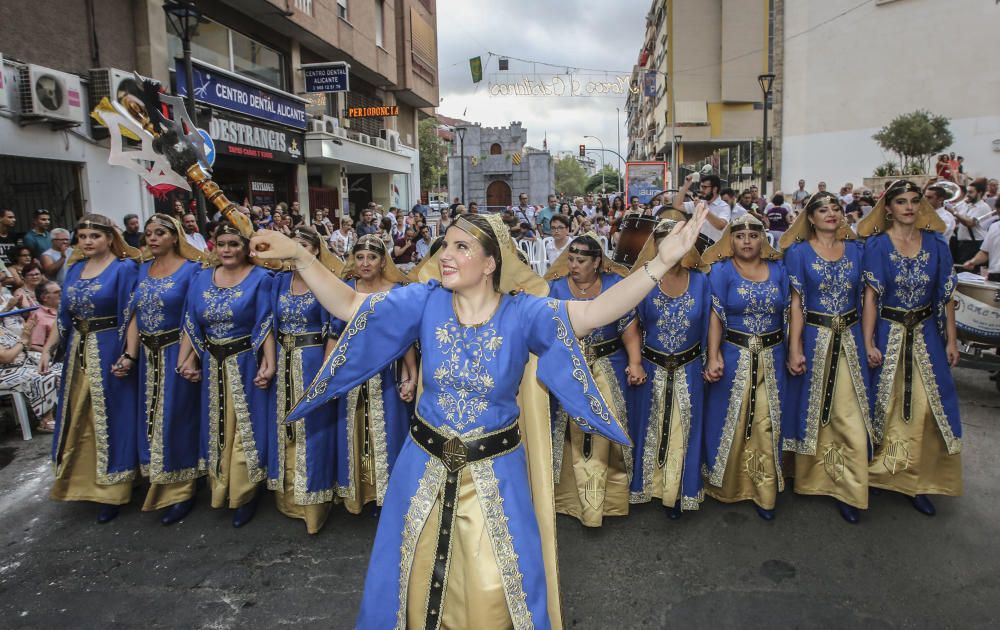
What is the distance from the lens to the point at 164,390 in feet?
15.2

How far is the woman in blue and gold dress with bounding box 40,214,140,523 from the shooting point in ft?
15.2

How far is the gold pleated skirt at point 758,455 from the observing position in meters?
4.45

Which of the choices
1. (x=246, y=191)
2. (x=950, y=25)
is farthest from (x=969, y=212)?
(x=950, y=25)

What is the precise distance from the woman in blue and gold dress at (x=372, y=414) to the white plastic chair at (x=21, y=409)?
4.12m

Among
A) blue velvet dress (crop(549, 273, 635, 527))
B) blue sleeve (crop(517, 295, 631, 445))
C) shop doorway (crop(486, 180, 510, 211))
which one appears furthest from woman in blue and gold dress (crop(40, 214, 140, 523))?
shop doorway (crop(486, 180, 510, 211))

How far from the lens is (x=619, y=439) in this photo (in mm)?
2537

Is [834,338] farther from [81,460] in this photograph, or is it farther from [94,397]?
[81,460]

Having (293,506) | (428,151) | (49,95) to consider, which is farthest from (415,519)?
(428,151)

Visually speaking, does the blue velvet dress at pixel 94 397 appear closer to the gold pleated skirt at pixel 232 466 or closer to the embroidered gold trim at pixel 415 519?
the gold pleated skirt at pixel 232 466

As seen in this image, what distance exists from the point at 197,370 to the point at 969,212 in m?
11.4

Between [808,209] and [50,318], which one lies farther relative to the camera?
[50,318]

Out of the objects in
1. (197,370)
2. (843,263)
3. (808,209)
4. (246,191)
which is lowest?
(197,370)

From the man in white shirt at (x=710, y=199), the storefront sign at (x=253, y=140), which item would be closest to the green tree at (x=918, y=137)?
the storefront sign at (x=253, y=140)

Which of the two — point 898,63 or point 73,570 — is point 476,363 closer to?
point 73,570
